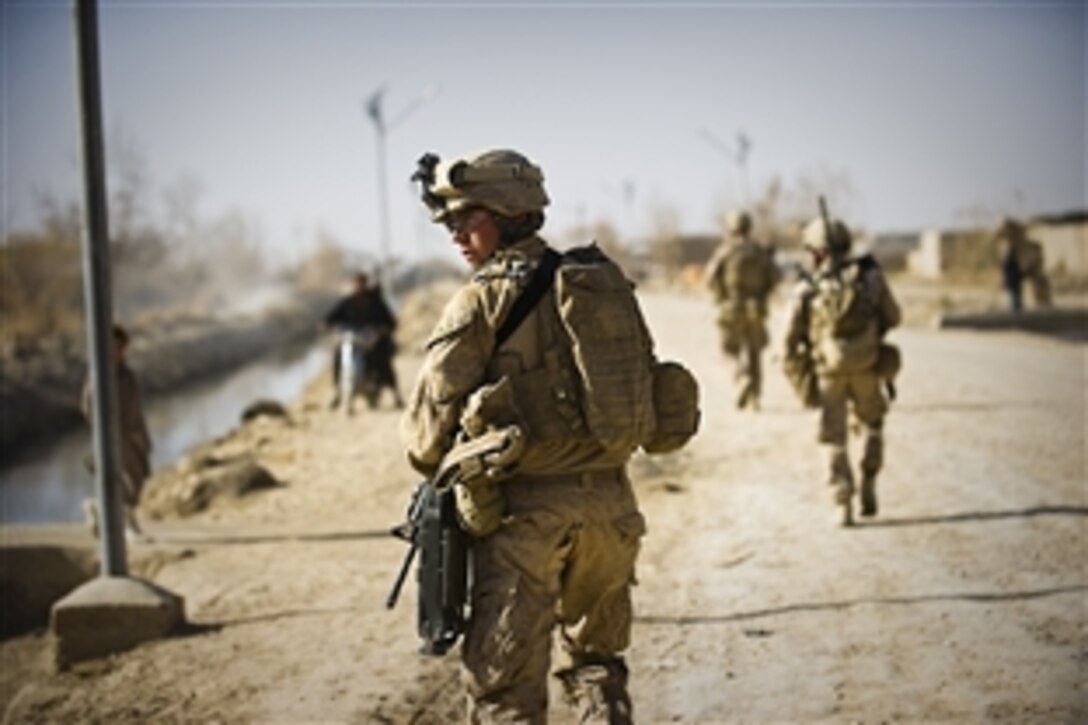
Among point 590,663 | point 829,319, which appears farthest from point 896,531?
point 590,663

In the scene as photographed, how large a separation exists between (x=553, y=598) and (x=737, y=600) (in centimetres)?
276

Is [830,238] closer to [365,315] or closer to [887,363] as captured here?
[887,363]

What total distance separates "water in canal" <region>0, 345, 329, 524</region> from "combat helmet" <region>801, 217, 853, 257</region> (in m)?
7.02

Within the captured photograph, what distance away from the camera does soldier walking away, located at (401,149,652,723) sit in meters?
3.67


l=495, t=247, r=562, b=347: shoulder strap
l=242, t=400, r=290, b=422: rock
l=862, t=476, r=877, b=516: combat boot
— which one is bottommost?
l=242, t=400, r=290, b=422: rock

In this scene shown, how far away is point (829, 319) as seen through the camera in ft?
24.9

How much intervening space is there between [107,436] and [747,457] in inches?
226

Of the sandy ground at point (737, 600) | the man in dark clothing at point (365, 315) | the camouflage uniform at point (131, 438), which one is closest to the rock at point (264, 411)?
the man in dark clothing at point (365, 315)

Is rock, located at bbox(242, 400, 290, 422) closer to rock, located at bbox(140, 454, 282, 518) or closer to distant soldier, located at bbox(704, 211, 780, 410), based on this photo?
rock, located at bbox(140, 454, 282, 518)

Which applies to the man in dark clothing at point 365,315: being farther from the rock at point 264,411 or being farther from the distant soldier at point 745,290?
the distant soldier at point 745,290

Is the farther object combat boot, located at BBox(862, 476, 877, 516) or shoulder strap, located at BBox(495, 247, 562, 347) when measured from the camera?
combat boot, located at BBox(862, 476, 877, 516)

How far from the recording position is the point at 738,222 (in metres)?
13.0

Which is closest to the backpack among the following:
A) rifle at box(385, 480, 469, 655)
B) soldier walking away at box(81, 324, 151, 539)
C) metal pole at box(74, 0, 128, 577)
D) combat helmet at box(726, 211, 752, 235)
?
rifle at box(385, 480, 469, 655)

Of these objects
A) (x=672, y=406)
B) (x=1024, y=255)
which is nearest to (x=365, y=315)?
(x=672, y=406)
